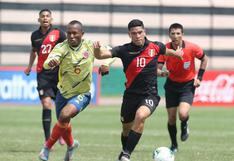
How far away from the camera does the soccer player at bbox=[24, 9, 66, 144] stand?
1589cm

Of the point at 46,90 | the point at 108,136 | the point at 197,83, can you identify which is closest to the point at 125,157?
the point at 197,83

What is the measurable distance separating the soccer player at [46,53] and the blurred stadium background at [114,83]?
808 millimetres

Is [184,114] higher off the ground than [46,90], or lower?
lower

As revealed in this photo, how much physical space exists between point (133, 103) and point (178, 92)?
302cm

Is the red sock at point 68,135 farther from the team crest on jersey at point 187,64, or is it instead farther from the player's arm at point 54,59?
the team crest on jersey at point 187,64

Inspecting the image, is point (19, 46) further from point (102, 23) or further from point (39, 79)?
point (39, 79)

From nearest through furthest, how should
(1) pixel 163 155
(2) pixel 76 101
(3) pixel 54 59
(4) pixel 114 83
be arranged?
(1) pixel 163 155, (3) pixel 54 59, (2) pixel 76 101, (4) pixel 114 83

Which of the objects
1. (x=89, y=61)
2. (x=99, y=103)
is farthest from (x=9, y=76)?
(x=89, y=61)

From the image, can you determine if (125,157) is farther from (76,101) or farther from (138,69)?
(138,69)

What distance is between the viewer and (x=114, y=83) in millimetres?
33781

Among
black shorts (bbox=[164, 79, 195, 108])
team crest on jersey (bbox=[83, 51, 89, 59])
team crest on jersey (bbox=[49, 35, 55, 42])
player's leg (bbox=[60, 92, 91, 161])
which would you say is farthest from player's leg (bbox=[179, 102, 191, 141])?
team crest on jersey (bbox=[83, 51, 89, 59])

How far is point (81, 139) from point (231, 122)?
7860 mm

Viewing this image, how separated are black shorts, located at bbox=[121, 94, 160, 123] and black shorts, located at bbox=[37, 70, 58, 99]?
10.4 ft

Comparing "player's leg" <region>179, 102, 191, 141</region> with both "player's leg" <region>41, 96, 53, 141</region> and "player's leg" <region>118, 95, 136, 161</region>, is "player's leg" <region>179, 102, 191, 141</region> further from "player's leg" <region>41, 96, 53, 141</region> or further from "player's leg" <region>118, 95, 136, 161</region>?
"player's leg" <region>41, 96, 53, 141</region>
